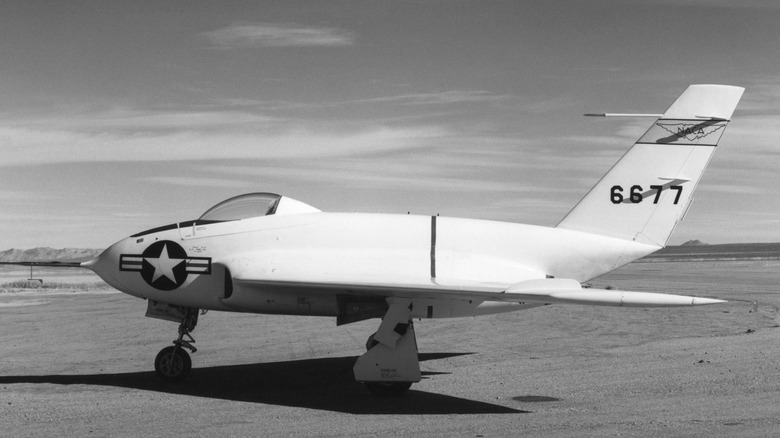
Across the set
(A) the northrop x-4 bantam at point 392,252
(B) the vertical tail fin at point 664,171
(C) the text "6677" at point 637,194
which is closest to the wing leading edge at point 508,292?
(A) the northrop x-4 bantam at point 392,252

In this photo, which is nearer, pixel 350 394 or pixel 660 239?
pixel 350 394

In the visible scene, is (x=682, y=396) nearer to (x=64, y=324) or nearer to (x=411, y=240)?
(x=411, y=240)

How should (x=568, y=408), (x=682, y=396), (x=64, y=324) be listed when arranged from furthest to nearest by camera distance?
(x=64, y=324) → (x=682, y=396) → (x=568, y=408)

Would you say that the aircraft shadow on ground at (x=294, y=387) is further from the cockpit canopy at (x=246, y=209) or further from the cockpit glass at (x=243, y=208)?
the cockpit glass at (x=243, y=208)

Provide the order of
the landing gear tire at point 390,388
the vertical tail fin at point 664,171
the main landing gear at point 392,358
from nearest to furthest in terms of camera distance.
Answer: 1. the main landing gear at point 392,358
2. the landing gear tire at point 390,388
3. the vertical tail fin at point 664,171

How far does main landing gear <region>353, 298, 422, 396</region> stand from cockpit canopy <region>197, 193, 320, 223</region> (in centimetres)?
272

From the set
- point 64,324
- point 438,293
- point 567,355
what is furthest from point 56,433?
point 64,324

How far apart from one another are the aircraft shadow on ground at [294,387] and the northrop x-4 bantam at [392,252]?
442 mm

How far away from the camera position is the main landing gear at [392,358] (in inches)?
445

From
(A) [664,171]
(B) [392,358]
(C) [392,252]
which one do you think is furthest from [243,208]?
(A) [664,171]

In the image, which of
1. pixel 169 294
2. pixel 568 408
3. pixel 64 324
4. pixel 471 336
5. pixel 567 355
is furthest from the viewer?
pixel 64 324

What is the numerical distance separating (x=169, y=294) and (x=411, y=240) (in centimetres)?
417

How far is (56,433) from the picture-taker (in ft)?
29.0

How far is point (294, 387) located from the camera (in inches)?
484
